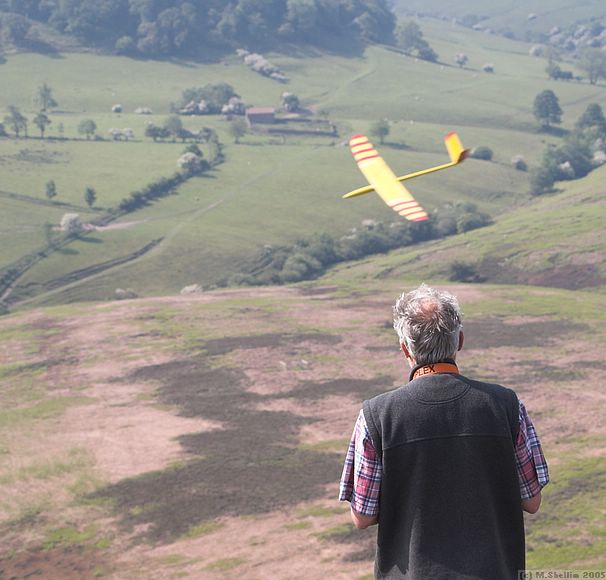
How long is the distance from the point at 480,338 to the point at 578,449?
107ft

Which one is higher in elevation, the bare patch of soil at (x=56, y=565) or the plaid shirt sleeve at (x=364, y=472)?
the plaid shirt sleeve at (x=364, y=472)

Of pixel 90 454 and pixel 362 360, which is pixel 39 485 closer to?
pixel 90 454

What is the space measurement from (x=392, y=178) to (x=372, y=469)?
21335mm

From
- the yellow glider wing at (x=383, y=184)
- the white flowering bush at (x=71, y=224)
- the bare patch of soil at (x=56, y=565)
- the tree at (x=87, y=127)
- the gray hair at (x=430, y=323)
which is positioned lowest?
the bare patch of soil at (x=56, y=565)

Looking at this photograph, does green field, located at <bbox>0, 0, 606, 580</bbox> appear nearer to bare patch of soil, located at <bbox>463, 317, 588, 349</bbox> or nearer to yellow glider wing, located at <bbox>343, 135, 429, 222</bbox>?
bare patch of soil, located at <bbox>463, 317, 588, 349</bbox>

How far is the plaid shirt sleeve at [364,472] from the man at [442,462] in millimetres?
11

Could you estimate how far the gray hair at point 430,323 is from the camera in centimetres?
972

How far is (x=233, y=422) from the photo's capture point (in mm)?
67812

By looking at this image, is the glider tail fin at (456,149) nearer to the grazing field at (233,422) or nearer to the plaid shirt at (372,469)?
the plaid shirt at (372,469)

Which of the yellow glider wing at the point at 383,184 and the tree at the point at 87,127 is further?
the tree at the point at 87,127

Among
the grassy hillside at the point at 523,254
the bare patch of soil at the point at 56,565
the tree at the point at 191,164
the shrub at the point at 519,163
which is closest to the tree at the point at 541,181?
the shrub at the point at 519,163

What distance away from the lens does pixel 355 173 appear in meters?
182

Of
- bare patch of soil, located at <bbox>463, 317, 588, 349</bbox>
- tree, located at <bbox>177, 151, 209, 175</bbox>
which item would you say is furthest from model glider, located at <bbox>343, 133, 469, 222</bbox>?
tree, located at <bbox>177, 151, 209, 175</bbox>

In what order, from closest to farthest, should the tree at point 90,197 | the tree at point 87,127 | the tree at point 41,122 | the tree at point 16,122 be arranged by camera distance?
the tree at point 90,197 → the tree at point 41,122 → the tree at point 16,122 → the tree at point 87,127
